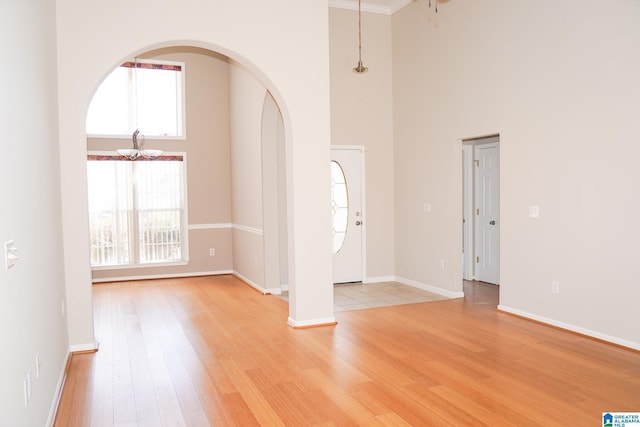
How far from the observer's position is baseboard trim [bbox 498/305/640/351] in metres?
4.17

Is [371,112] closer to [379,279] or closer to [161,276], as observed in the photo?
[379,279]

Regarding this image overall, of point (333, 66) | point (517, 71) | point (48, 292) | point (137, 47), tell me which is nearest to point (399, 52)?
Answer: point (333, 66)

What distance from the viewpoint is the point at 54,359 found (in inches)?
127

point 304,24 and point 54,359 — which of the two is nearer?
point 54,359

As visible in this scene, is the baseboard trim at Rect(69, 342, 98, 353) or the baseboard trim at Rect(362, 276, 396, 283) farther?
the baseboard trim at Rect(362, 276, 396, 283)

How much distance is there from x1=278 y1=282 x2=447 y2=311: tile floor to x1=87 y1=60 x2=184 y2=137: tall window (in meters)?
3.75

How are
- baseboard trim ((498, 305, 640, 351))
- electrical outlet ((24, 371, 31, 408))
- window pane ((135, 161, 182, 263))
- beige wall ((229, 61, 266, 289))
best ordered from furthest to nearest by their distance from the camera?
window pane ((135, 161, 182, 263)) → beige wall ((229, 61, 266, 289)) → baseboard trim ((498, 305, 640, 351)) → electrical outlet ((24, 371, 31, 408))

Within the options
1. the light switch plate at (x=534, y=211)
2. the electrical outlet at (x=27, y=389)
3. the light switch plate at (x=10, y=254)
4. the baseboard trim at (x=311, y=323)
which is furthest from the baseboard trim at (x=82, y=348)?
the light switch plate at (x=534, y=211)

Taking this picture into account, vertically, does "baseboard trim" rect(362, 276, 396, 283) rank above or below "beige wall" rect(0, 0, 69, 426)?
below

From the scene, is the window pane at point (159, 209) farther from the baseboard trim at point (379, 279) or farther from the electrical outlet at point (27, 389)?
the electrical outlet at point (27, 389)

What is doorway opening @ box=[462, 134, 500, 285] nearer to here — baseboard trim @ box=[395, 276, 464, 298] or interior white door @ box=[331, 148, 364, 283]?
baseboard trim @ box=[395, 276, 464, 298]

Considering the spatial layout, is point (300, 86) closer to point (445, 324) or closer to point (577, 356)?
point (445, 324)

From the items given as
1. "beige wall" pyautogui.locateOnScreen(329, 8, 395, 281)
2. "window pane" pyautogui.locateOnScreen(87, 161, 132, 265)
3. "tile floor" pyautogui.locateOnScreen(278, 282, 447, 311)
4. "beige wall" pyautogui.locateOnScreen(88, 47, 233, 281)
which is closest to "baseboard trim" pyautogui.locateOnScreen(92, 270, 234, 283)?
"beige wall" pyautogui.locateOnScreen(88, 47, 233, 281)

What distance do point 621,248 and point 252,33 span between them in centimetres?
387
